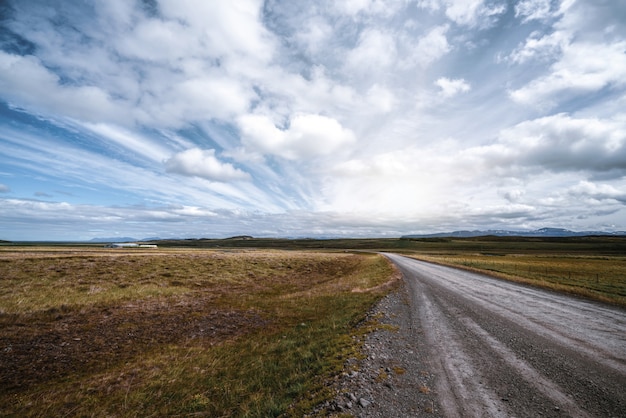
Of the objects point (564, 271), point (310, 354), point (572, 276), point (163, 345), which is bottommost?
point (564, 271)

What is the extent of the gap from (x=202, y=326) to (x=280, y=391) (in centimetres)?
939

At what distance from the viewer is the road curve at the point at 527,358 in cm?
621

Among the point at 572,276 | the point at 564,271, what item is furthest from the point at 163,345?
the point at 564,271

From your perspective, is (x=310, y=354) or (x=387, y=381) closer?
(x=387, y=381)

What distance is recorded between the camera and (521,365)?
325 inches

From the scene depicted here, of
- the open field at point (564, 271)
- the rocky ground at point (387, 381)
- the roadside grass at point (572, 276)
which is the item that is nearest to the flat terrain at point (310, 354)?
the rocky ground at point (387, 381)

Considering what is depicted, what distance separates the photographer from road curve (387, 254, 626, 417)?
621cm

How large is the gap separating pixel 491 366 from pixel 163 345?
1383cm

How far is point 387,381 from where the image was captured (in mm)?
7539

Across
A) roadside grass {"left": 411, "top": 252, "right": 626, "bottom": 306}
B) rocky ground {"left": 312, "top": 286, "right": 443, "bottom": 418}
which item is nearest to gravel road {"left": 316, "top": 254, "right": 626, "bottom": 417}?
rocky ground {"left": 312, "top": 286, "right": 443, "bottom": 418}

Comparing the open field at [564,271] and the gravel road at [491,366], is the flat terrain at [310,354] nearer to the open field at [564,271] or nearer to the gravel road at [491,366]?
the gravel road at [491,366]

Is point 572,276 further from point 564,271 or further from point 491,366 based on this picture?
point 491,366

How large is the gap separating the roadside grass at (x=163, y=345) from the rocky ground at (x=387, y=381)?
65cm

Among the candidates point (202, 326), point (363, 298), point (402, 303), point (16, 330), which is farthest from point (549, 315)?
point (16, 330)
